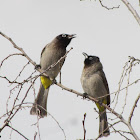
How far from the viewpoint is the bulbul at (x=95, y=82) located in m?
6.11

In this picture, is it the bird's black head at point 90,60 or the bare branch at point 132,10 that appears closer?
the bare branch at point 132,10

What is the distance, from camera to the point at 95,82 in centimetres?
616

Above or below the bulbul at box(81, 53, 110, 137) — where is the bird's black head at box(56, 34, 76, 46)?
above

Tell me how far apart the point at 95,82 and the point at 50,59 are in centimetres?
109

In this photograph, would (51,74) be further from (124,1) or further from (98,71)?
(124,1)

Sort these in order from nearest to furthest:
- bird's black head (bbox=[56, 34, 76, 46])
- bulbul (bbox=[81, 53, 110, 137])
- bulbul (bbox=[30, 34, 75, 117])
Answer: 1. bulbul (bbox=[81, 53, 110, 137])
2. bulbul (bbox=[30, 34, 75, 117])
3. bird's black head (bbox=[56, 34, 76, 46])

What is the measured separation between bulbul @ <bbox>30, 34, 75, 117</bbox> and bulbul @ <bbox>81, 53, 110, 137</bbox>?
0.58 metres

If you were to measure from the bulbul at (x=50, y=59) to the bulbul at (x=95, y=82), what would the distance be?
582mm

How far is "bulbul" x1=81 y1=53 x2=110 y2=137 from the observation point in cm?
611

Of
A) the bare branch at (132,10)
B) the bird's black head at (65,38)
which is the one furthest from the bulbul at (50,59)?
the bare branch at (132,10)

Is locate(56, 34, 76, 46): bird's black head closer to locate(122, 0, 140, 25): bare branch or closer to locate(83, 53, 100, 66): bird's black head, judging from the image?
locate(83, 53, 100, 66): bird's black head

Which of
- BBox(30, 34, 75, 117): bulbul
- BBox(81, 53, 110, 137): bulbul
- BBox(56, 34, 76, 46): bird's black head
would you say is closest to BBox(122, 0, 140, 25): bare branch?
BBox(81, 53, 110, 137): bulbul

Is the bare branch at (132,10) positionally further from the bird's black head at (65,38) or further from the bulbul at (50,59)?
the bird's black head at (65,38)

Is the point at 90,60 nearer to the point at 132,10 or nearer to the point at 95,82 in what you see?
the point at 95,82
